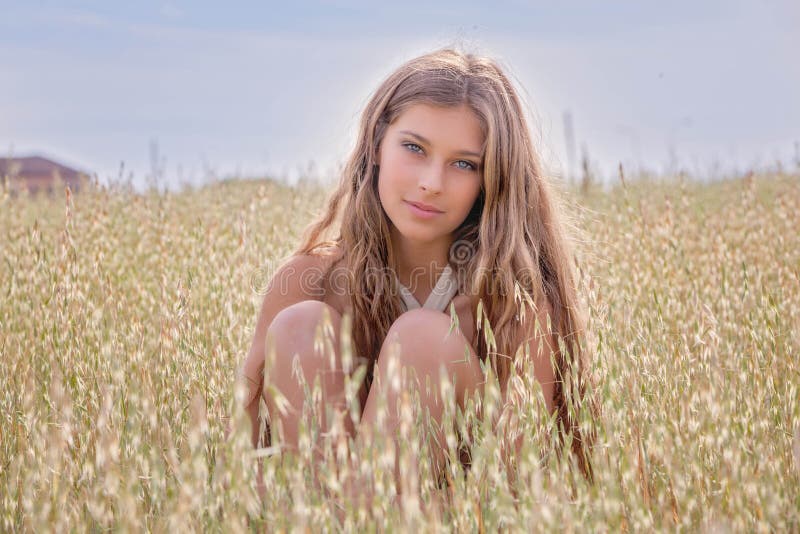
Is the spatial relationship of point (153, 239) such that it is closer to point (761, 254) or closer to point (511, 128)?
point (511, 128)

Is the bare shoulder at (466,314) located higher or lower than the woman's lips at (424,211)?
lower

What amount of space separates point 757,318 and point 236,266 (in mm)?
1765

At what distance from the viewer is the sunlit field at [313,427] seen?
1178 mm

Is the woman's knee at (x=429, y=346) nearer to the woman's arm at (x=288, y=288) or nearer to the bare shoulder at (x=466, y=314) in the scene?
the bare shoulder at (x=466, y=314)

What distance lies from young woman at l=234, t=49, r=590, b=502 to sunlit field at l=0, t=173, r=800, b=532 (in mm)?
196

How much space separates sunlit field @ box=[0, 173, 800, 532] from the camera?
46.4 inches

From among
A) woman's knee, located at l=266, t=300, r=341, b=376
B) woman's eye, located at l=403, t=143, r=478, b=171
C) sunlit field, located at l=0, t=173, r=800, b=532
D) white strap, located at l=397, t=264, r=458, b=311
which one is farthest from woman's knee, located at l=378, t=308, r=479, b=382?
woman's eye, located at l=403, t=143, r=478, b=171

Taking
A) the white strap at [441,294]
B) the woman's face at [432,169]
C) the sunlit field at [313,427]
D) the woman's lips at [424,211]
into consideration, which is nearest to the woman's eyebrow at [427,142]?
the woman's face at [432,169]

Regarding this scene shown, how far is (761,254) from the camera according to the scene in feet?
11.0

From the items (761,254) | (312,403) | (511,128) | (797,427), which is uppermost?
(511,128)

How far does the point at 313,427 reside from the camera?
1.23 meters

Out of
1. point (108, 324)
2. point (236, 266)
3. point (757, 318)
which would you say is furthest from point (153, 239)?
point (757, 318)

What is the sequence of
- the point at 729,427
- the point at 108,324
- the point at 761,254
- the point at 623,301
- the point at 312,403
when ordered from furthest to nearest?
the point at 761,254 < the point at 623,301 < the point at 108,324 < the point at 729,427 < the point at 312,403

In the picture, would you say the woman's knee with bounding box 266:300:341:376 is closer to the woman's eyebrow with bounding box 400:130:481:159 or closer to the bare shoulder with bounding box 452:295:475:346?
the bare shoulder with bounding box 452:295:475:346
